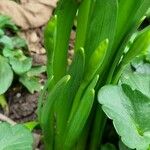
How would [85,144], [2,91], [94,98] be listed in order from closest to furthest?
1. [94,98]
2. [85,144]
3. [2,91]

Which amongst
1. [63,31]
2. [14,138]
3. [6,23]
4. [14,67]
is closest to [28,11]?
[6,23]

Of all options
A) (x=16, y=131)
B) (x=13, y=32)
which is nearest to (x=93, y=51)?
(x=16, y=131)

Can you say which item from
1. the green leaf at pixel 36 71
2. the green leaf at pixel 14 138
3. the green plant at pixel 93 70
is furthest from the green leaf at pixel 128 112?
the green leaf at pixel 36 71

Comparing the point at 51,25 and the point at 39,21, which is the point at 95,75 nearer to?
the point at 51,25

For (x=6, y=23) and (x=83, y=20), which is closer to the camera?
(x=83, y=20)

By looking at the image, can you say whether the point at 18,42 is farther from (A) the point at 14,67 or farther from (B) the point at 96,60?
(B) the point at 96,60

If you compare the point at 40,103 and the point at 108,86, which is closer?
the point at 108,86

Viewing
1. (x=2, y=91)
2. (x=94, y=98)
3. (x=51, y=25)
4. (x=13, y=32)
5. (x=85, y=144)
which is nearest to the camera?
(x=51, y=25)
